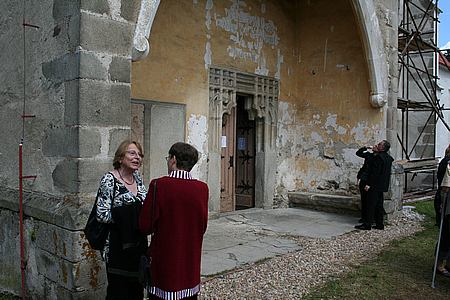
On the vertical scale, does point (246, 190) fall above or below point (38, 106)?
below

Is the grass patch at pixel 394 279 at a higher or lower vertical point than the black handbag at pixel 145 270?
lower

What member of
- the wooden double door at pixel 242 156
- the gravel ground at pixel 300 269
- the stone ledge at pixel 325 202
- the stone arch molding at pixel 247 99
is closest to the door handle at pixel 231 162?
the wooden double door at pixel 242 156

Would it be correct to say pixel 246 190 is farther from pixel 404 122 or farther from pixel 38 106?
pixel 404 122

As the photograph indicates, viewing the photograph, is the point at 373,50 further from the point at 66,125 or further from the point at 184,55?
the point at 66,125

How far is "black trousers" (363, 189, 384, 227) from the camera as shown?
7062 mm

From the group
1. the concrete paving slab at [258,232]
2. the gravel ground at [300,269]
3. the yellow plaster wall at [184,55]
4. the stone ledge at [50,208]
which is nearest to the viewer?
the stone ledge at [50,208]

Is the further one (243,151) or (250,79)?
(243,151)

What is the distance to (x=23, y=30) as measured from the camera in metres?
4.14

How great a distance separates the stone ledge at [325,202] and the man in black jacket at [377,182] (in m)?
0.94

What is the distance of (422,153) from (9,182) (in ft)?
38.7

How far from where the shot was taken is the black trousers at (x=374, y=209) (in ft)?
23.2

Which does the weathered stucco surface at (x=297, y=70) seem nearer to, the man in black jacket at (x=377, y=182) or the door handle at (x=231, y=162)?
the door handle at (x=231, y=162)

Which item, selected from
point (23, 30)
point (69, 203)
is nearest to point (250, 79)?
point (23, 30)

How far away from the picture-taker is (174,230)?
2.60 m
